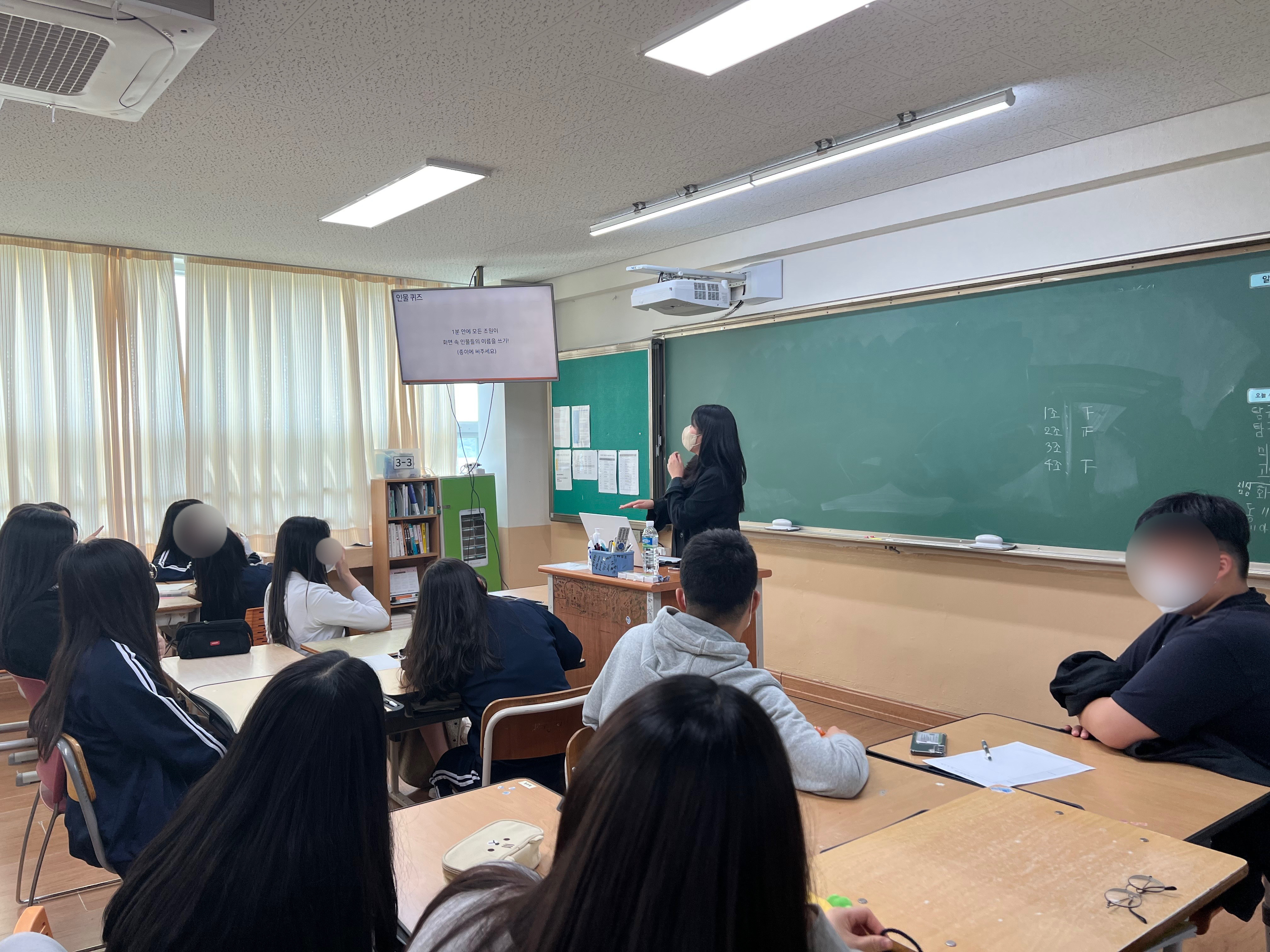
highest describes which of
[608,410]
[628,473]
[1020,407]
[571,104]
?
[571,104]

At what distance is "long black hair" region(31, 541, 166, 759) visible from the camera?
2068mm

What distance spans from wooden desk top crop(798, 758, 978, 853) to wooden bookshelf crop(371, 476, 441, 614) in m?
4.79

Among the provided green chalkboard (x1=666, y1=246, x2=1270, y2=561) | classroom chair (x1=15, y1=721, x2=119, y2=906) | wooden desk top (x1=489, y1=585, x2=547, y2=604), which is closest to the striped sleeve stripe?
classroom chair (x1=15, y1=721, x2=119, y2=906)

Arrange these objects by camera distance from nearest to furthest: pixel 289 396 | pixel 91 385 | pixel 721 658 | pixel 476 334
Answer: pixel 721 658 → pixel 91 385 → pixel 476 334 → pixel 289 396

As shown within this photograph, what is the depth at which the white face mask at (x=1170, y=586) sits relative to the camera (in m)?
1.96

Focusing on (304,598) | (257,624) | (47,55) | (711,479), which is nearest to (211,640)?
(304,598)

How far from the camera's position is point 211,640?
11.0ft

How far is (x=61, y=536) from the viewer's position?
2779 mm

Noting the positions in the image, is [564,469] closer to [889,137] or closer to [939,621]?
[939,621]

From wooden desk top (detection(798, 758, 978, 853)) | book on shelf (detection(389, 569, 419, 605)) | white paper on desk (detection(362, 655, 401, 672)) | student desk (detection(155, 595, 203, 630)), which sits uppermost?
wooden desk top (detection(798, 758, 978, 853))

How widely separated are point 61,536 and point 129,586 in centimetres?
88

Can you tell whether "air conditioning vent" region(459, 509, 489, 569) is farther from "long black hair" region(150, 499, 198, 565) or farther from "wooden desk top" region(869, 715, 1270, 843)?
"wooden desk top" region(869, 715, 1270, 843)

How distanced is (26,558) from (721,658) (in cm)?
231

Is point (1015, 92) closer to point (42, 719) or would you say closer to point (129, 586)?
point (129, 586)
